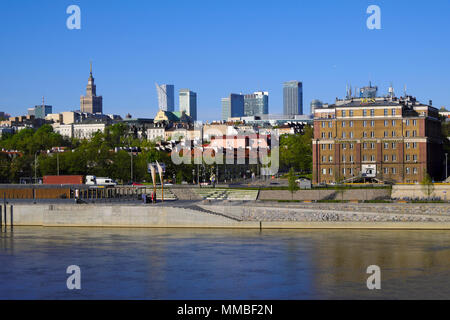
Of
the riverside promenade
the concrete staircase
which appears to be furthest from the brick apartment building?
the riverside promenade

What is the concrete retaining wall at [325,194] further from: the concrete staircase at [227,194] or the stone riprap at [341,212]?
the stone riprap at [341,212]

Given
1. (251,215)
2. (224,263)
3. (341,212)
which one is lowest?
(224,263)

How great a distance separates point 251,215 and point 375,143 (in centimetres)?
4049

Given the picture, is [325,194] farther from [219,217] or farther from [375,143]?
[375,143]

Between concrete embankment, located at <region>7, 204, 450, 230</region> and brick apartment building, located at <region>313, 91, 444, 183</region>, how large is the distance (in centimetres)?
3237

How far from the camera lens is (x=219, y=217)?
72.9m

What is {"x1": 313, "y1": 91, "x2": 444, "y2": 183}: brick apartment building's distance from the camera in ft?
349

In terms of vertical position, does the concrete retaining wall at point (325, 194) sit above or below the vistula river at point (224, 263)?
above

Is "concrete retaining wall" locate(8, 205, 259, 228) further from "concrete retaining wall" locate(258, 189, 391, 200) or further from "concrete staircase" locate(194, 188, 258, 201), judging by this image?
"concrete retaining wall" locate(258, 189, 391, 200)

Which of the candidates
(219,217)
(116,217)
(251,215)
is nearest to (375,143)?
(251,215)

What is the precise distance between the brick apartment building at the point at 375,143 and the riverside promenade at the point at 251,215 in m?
31.2

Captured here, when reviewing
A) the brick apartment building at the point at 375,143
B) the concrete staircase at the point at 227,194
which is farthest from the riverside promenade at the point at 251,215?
the brick apartment building at the point at 375,143

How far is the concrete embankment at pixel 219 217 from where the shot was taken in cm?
7119
